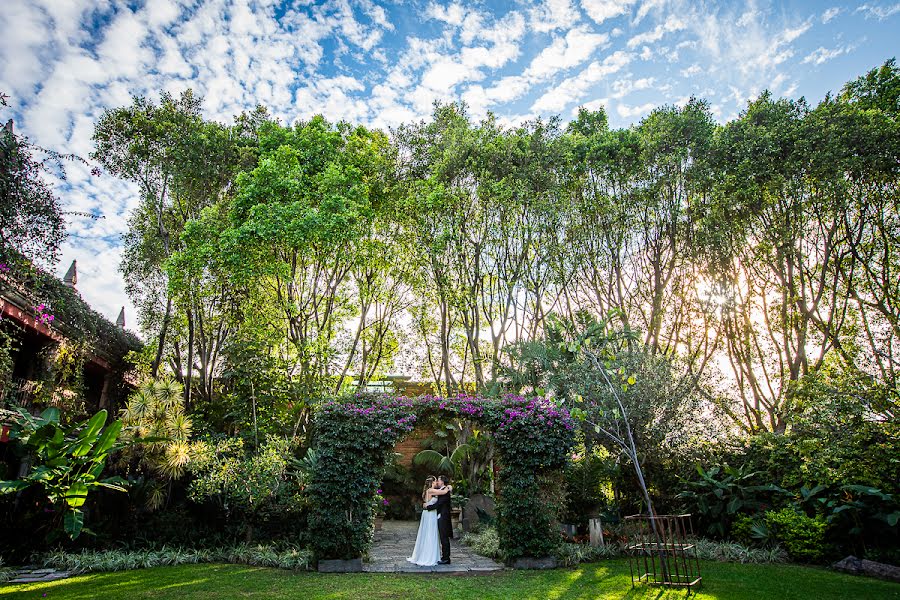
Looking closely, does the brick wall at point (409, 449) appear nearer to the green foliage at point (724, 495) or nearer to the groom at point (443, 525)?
the groom at point (443, 525)

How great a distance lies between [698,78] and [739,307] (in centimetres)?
701

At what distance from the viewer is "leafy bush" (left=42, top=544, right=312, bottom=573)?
9297mm

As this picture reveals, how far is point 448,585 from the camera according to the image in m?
8.27

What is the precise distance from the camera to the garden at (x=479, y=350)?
29.3ft

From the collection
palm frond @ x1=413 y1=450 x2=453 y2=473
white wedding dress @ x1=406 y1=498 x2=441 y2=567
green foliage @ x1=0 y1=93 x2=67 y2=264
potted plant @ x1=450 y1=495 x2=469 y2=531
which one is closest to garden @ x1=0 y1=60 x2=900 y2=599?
green foliage @ x1=0 y1=93 x2=67 y2=264

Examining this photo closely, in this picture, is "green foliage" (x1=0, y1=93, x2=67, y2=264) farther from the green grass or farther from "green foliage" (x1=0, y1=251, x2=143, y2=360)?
the green grass

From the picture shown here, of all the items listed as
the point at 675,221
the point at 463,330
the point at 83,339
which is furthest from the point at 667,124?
the point at 83,339

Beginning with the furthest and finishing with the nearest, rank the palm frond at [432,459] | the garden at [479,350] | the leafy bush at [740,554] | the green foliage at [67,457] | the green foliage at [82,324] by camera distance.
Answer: the palm frond at [432,459]
the leafy bush at [740,554]
the green foliage at [82,324]
the garden at [479,350]
the green foliage at [67,457]

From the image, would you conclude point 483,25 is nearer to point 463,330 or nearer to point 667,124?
point 667,124

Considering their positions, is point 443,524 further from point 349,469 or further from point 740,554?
point 740,554

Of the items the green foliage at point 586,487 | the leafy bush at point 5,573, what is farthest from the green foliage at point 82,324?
the green foliage at point 586,487

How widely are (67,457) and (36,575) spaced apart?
6.35 feet

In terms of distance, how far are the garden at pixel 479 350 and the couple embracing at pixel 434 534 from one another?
108 centimetres

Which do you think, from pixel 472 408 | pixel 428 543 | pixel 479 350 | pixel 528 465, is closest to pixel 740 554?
pixel 528 465
